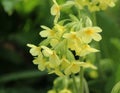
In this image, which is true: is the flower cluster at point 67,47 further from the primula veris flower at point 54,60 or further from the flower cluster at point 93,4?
the flower cluster at point 93,4

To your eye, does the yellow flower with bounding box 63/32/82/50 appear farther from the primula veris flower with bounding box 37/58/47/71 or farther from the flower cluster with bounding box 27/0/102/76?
the primula veris flower with bounding box 37/58/47/71

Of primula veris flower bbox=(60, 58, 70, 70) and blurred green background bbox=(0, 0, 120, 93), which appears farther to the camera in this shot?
blurred green background bbox=(0, 0, 120, 93)

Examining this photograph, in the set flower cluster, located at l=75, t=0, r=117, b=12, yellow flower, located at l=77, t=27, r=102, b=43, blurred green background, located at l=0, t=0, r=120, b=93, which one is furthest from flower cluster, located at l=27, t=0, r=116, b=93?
blurred green background, located at l=0, t=0, r=120, b=93

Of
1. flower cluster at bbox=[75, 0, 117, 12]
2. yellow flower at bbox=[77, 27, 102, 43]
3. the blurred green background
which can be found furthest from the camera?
the blurred green background

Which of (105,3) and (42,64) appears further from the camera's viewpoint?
(105,3)

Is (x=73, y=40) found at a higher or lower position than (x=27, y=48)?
higher

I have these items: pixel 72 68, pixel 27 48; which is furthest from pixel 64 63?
pixel 27 48

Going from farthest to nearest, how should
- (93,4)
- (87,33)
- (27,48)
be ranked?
1. (27,48)
2. (93,4)
3. (87,33)

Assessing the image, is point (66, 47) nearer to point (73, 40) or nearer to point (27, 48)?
point (73, 40)

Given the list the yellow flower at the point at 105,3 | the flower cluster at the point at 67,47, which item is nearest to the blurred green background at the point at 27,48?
the yellow flower at the point at 105,3

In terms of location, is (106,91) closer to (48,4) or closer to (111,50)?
(111,50)
